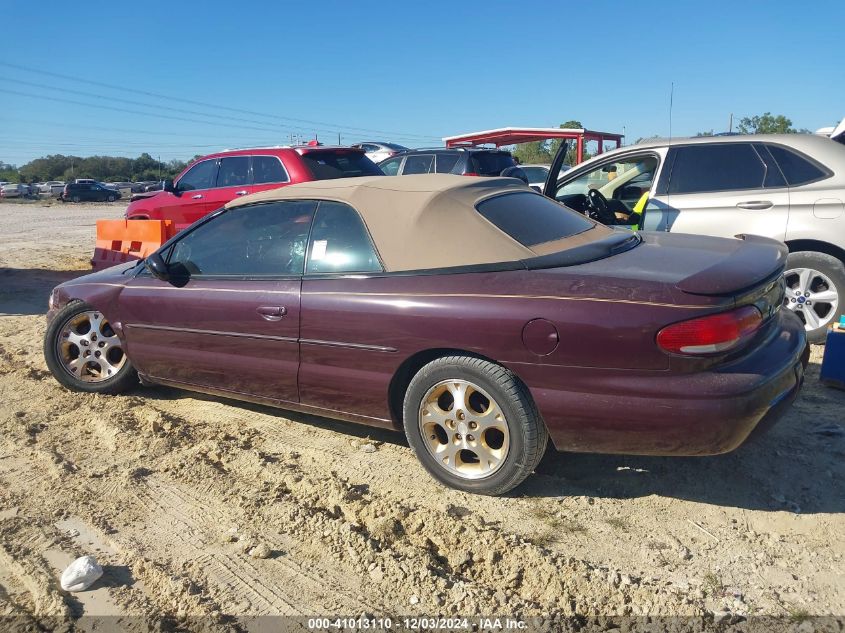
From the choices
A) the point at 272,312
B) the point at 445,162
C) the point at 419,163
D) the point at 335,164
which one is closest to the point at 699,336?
the point at 272,312

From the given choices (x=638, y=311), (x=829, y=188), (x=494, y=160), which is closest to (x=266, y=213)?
(x=638, y=311)

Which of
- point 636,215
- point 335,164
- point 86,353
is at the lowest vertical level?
point 86,353

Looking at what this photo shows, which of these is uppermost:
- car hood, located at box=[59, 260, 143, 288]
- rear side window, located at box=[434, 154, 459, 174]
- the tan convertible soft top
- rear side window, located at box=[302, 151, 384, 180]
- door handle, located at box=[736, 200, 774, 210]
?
rear side window, located at box=[434, 154, 459, 174]

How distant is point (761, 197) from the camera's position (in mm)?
5688

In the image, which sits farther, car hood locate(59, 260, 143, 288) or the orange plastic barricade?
the orange plastic barricade

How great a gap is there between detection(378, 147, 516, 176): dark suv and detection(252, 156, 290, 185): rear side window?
9.46 feet

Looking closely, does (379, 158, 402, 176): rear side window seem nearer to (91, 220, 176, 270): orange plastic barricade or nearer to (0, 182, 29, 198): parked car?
(91, 220, 176, 270): orange plastic barricade

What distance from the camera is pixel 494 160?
11.4 metres

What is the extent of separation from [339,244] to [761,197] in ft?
12.7

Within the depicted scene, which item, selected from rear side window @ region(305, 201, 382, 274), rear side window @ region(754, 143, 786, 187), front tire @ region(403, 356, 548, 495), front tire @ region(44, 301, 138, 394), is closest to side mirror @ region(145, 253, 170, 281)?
front tire @ region(44, 301, 138, 394)

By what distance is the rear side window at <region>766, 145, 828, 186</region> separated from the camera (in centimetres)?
555

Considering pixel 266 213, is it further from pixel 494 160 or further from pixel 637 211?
pixel 494 160

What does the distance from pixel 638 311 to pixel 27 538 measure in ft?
9.66

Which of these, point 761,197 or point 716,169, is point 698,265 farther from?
point 716,169
